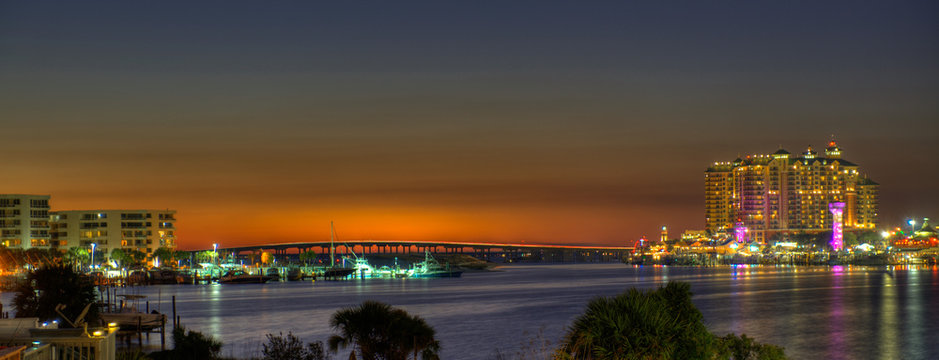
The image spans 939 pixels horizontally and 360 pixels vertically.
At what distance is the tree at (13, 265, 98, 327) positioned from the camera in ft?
152

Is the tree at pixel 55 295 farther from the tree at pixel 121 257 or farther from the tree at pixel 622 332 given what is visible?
the tree at pixel 121 257

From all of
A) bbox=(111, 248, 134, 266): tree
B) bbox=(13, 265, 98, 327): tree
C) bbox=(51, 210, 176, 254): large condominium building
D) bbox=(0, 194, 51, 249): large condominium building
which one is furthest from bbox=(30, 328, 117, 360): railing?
bbox=(51, 210, 176, 254): large condominium building

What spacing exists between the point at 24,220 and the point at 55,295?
142576mm

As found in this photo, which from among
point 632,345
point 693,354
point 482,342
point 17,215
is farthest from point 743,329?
point 17,215

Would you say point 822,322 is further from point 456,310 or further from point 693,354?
point 693,354

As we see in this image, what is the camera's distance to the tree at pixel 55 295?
4625cm

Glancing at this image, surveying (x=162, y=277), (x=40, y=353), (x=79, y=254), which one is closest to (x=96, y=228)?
(x=79, y=254)

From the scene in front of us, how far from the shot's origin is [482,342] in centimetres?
6512

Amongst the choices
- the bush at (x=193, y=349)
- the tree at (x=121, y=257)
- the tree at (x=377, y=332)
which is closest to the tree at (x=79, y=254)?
the tree at (x=121, y=257)

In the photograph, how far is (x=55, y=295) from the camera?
154 feet

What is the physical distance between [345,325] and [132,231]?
188 m

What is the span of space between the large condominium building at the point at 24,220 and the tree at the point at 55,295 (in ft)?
434

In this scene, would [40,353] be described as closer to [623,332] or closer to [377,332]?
[377,332]

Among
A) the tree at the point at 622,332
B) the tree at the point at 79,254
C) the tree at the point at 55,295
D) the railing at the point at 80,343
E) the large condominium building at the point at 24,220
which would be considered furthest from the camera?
the tree at the point at 79,254
